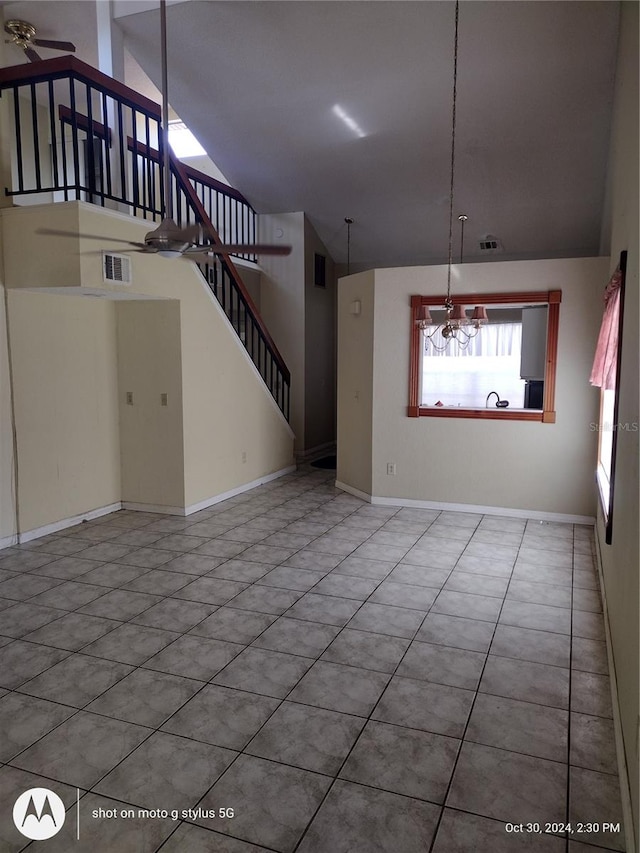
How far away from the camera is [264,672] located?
2.80 metres

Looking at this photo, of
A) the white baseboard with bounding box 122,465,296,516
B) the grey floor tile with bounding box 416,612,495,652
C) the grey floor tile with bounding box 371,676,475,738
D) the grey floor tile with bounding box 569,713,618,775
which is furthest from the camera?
the white baseboard with bounding box 122,465,296,516

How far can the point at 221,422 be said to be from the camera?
5.98 metres

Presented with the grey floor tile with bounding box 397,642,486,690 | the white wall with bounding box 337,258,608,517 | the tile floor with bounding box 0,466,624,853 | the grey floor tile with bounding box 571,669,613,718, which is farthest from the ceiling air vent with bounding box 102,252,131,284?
the grey floor tile with bounding box 571,669,613,718

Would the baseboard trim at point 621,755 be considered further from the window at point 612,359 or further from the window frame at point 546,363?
the window frame at point 546,363

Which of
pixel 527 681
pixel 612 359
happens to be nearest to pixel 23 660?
pixel 527 681

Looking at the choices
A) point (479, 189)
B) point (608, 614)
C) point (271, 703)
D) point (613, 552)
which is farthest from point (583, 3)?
point (271, 703)

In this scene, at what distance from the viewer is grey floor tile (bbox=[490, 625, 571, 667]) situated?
2.95 m

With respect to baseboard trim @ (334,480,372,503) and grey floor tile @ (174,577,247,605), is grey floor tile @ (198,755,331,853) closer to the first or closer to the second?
grey floor tile @ (174,577,247,605)

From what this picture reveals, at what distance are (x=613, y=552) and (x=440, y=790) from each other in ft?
4.95

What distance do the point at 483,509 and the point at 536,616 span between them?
2.25 metres

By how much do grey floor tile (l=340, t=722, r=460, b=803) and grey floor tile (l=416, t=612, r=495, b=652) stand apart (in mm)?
785

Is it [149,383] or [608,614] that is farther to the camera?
[149,383]

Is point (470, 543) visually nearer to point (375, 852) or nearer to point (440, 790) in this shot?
point (440, 790)

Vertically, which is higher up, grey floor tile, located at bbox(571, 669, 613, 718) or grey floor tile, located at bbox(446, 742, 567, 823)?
grey floor tile, located at bbox(571, 669, 613, 718)
